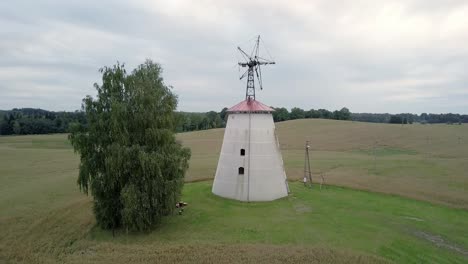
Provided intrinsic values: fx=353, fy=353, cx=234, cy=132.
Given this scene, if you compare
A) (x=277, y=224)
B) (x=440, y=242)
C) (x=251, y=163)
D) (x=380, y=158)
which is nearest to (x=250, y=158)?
(x=251, y=163)

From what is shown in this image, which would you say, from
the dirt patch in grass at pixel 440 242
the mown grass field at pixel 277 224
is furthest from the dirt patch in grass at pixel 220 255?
the dirt patch in grass at pixel 440 242

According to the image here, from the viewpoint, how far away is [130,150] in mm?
22266

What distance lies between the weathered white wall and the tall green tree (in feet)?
19.8

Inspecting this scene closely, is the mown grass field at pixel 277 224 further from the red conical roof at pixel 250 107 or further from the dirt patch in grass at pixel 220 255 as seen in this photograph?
the red conical roof at pixel 250 107

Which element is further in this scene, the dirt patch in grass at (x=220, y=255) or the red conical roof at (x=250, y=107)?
the red conical roof at (x=250, y=107)

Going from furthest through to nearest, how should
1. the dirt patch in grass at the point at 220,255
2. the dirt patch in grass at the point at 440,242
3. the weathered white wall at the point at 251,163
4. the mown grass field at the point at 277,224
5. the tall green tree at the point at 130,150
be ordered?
the weathered white wall at the point at 251,163 < the tall green tree at the point at 130,150 < the dirt patch in grass at the point at 440,242 < the mown grass field at the point at 277,224 < the dirt patch in grass at the point at 220,255

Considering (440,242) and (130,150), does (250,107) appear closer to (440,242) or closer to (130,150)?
(130,150)

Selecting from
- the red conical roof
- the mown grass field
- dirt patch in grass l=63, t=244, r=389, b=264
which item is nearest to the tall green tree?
the mown grass field

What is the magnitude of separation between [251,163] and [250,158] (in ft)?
1.36

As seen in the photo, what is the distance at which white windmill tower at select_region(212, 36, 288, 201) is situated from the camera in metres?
28.7

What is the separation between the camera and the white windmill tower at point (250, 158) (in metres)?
28.7

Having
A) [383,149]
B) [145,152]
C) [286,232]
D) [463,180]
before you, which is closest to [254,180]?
[286,232]

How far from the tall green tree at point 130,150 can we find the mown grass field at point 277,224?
1765 millimetres

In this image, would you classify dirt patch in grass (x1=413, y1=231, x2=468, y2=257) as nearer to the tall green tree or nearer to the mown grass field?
the mown grass field
